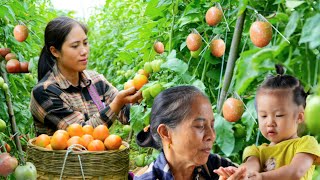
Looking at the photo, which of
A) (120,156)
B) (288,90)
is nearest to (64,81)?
(120,156)

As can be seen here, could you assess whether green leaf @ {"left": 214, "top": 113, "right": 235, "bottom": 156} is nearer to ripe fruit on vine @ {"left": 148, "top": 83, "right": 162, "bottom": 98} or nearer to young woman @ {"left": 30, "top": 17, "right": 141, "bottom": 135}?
ripe fruit on vine @ {"left": 148, "top": 83, "right": 162, "bottom": 98}

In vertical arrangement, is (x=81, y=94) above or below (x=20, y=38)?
below

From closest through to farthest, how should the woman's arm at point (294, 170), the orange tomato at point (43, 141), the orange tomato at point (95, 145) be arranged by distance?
the woman's arm at point (294, 170)
the orange tomato at point (95, 145)
the orange tomato at point (43, 141)

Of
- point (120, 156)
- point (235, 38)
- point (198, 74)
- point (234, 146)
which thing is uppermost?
point (235, 38)

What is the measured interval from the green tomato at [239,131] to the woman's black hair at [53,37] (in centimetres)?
125

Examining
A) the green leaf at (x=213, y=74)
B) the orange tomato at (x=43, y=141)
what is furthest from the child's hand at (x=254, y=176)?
the orange tomato at (x=43, y=141)

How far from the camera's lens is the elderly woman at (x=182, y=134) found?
1757mm

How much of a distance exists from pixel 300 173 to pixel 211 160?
0.35 metres

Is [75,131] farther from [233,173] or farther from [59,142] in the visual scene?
[233,173]

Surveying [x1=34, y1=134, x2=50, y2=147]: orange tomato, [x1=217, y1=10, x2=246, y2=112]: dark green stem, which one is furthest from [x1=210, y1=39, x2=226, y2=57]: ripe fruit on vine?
[x1=34, y1=134, x2=50, y2=147]: orange tomato

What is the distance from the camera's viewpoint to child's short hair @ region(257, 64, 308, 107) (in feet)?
6.05

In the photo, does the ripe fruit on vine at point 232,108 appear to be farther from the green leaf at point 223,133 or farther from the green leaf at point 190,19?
the green leaf at point 190,19

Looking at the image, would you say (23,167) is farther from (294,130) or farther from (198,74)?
(294,130)

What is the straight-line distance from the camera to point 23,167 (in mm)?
2242
